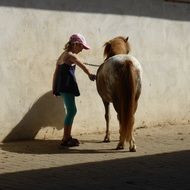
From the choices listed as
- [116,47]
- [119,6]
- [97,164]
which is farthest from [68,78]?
Result: [119,6]

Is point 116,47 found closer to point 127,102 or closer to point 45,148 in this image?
point 127,102

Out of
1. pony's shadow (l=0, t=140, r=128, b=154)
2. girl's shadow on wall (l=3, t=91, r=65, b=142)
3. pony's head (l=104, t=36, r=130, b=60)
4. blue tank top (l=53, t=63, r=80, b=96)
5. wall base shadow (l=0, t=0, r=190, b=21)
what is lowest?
pony's shadow (l=0, t=140, r=128, b=154)

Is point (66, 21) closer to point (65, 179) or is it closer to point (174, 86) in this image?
point (174, 86)

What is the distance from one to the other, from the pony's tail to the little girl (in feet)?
2.95

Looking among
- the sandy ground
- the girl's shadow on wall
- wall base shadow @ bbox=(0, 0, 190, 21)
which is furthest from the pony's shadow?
wall base shadow @ bbox=(0, 0, 190, 21)

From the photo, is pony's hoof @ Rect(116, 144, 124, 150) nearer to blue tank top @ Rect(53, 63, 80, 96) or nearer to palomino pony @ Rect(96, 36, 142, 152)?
palomino pony @ Rect(96, 36, 142, 152)

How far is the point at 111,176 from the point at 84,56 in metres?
4.19

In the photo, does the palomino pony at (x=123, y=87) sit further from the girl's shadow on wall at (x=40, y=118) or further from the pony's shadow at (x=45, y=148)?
the girl's shadow on wall at (x=40, y=118)

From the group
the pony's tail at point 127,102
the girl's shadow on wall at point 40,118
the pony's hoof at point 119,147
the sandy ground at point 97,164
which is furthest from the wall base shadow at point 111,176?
the girl's shadow on wall at point 40,118

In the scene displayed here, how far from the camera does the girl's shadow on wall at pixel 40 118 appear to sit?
1061cm

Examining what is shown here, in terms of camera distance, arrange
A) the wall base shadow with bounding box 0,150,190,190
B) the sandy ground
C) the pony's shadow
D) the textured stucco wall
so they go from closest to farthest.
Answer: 1. the wall base shadow with bounding box 0,150,190,190
2. the sandy ground
3. the pony's shadow
4. the textured stucco wall

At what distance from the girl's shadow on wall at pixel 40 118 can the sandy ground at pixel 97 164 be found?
0.22 m

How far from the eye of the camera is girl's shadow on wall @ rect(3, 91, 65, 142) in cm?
1061

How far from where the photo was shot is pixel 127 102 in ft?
31.1
